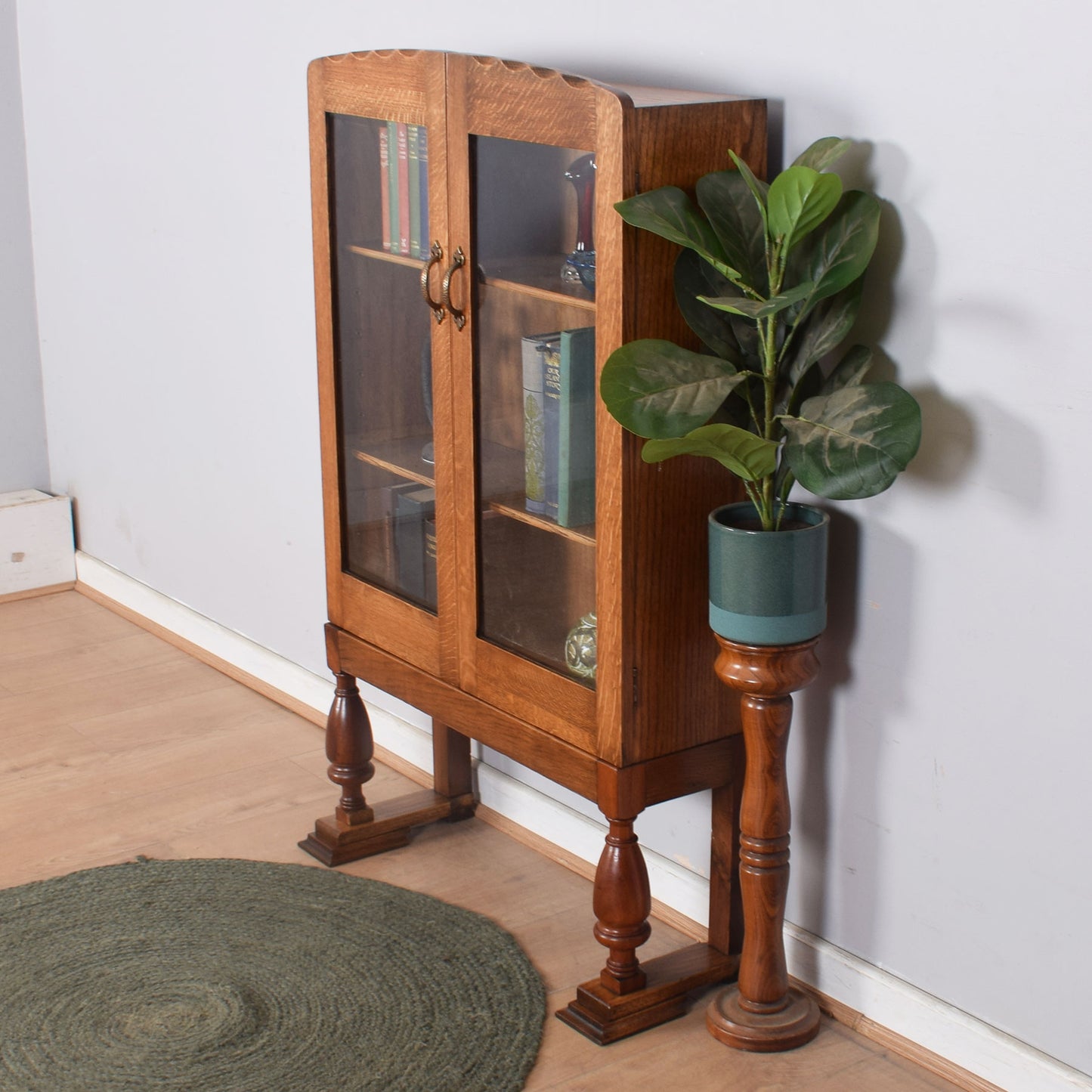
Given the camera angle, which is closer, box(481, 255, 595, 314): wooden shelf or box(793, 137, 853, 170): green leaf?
box(793, 137, 853, 170): green leaf

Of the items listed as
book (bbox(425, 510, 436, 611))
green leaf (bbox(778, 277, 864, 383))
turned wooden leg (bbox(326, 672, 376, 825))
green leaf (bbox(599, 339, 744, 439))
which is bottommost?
turned wooden leg (bbox(326, 672, 376, 825))

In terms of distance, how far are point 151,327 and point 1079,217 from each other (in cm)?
→ 246

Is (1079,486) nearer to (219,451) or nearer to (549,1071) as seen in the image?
(549,1071)

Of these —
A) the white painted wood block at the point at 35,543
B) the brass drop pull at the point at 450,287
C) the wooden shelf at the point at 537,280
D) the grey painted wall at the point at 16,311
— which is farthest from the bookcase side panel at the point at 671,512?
the grey painted wall at the point at 16,311

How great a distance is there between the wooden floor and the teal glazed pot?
2.02 ft

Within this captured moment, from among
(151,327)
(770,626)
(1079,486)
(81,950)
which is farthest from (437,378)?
(151,327)

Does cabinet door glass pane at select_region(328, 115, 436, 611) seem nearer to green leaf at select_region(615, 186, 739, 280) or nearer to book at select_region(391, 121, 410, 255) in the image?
book at select_region(391, 121, 410, 255)

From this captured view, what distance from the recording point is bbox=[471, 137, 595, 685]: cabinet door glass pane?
1882mm

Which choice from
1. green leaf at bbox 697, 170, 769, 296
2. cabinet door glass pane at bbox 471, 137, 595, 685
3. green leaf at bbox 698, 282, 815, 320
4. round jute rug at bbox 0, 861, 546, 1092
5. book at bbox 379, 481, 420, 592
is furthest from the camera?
book at bbox 379, 481, 420, 592

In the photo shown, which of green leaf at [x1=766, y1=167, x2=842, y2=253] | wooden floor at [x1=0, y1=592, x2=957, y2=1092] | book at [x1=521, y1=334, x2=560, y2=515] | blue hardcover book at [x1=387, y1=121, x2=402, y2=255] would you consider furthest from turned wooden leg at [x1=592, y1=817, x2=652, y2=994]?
blue hardcover book at [x1=387, y1=121, x2=402, y2=255]

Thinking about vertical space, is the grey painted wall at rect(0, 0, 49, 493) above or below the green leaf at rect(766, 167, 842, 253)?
below

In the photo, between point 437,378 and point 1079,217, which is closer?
point 1079,217

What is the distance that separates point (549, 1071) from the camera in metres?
2.00

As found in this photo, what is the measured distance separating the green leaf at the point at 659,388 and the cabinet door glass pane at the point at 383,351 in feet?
1.62
